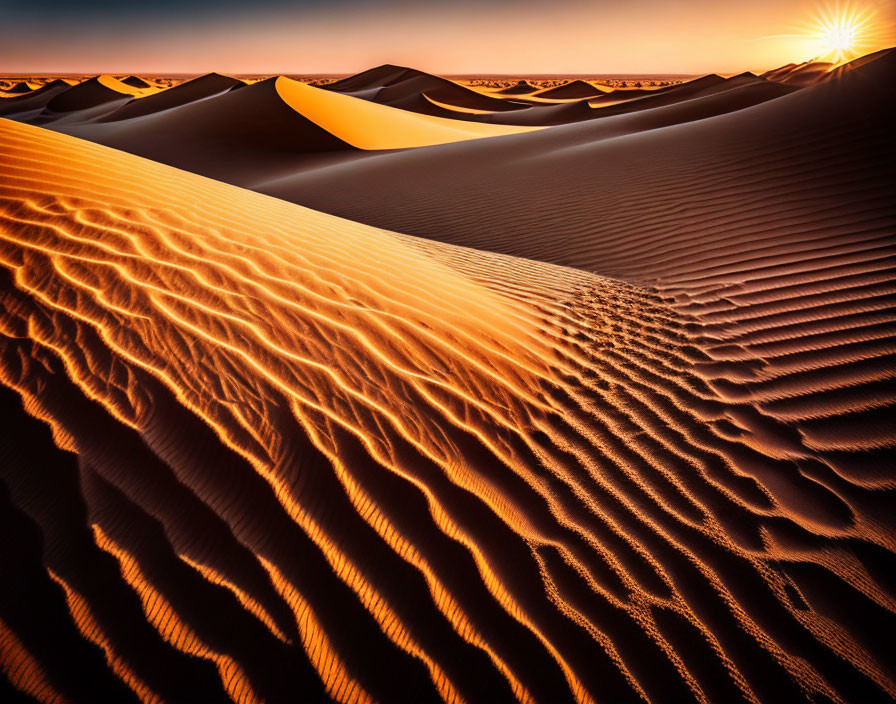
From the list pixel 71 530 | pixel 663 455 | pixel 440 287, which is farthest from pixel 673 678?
pixel 440 287

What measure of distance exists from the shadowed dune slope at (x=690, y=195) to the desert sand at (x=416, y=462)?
0.20 metres

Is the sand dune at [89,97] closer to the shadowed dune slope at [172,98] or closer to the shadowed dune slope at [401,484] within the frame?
the shadowed dune slope at [172,98]

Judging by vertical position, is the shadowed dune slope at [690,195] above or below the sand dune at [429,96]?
below

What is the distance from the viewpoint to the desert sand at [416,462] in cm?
152

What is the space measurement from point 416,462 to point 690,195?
210 inches

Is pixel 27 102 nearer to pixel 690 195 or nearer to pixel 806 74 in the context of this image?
pixel 690 195

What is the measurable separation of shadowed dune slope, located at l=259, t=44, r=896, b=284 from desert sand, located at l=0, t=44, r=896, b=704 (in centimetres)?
20

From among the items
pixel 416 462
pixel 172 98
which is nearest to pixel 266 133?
pixel 416 462

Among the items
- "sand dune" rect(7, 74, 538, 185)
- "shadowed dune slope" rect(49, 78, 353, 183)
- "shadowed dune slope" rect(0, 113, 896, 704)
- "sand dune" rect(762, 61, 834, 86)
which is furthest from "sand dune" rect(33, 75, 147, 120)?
"shadowed dune slope" rect(0, 113, 896, 704)

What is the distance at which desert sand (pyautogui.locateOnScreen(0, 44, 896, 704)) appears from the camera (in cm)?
152

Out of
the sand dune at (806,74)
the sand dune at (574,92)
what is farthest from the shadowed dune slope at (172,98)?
the sand dune at (806,74)

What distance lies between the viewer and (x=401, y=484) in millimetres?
1970

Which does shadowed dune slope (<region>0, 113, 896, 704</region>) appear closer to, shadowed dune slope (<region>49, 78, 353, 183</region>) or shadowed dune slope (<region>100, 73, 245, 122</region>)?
shadowed dune slope (<region>49, 78, 353, 183</region>)

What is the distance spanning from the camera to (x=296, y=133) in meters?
17.2
